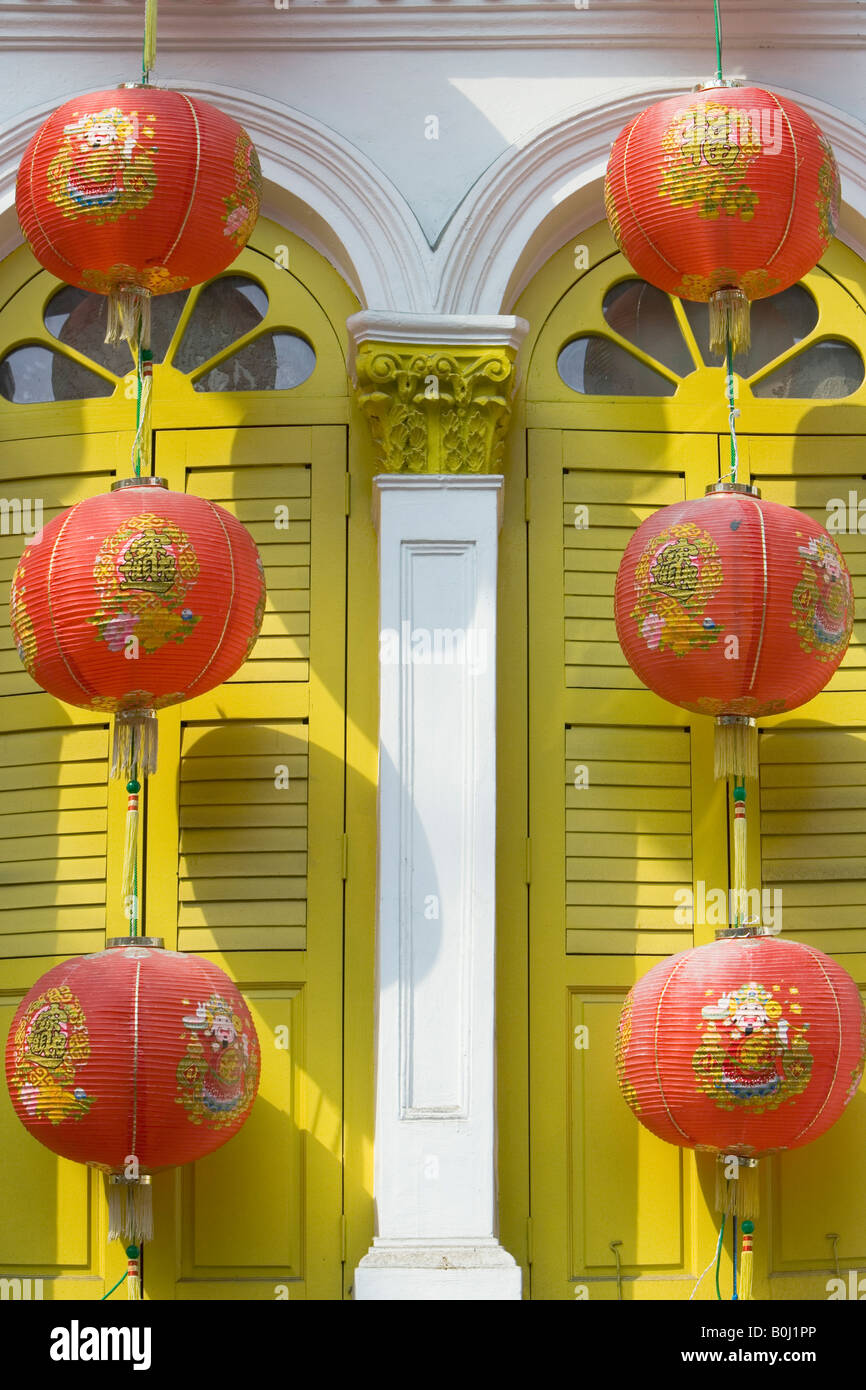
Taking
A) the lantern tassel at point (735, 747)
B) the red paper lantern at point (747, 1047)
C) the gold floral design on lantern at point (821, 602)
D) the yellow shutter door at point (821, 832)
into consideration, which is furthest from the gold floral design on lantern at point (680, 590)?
the red paper lantern at point (747, 1047)

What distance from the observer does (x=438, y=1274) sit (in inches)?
251

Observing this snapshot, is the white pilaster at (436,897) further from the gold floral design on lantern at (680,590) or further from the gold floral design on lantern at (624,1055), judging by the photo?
the gold floral design on lantern at (680,590)

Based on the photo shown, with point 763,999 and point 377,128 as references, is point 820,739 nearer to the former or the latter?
point 763,999

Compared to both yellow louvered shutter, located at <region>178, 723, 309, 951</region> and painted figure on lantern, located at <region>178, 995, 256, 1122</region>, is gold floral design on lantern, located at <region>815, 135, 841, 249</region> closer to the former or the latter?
yellow louvered shutter, located at <region>178, 723, 309, 951</region>

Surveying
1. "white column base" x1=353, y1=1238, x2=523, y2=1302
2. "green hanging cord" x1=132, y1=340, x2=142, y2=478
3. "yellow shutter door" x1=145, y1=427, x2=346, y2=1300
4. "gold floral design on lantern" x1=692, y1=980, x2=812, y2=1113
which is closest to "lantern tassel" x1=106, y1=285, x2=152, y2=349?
"green hanging cord" x1=132, y1=340, x2=142, y2=478

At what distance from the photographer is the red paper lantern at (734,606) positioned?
20.9ft

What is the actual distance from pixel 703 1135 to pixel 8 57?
13.0ft

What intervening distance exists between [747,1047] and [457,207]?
2.75 m

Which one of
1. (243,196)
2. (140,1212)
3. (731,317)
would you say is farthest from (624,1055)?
(243,196)

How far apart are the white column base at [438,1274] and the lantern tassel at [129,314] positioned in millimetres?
2679

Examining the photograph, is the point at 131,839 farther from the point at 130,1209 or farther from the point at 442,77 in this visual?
the point at 442,77

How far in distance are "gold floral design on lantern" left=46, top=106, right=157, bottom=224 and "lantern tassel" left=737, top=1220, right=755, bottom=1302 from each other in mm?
3292

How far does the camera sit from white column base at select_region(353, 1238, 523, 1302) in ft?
20.8

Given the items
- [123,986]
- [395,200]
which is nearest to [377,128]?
[395,200]
